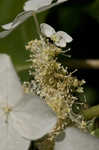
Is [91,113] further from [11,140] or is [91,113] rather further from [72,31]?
[72,31]

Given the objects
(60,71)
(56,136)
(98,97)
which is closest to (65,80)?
(60,71)

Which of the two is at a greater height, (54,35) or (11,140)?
(54,35)

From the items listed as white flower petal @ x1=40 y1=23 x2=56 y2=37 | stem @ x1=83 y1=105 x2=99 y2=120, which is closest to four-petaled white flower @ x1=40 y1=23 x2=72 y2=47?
white flower petal @ x1=40 y1=23 x2=56 y2=37

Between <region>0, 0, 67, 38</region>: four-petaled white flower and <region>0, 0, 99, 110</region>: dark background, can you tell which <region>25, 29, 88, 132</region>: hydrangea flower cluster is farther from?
<region>0, 0, 99, 110</region>: dark background

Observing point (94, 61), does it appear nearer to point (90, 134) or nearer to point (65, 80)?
point (65, 80)

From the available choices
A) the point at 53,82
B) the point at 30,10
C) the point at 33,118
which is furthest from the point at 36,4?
the point at 33,118

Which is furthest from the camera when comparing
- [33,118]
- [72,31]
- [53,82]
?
[72,31]

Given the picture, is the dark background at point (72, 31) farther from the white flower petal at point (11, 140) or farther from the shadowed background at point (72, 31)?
the white flower petal at point (11, 140)

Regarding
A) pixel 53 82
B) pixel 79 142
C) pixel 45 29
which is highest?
pixel 45 29
